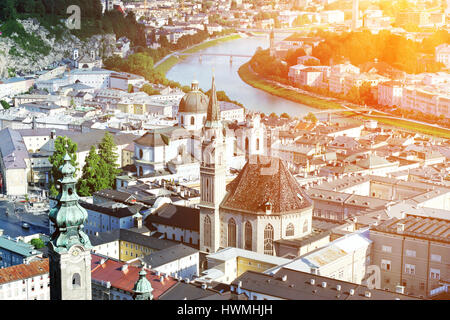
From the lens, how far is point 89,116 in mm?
18672

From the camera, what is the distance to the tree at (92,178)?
42.2ft

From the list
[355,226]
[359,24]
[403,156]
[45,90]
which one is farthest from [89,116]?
[359,24]

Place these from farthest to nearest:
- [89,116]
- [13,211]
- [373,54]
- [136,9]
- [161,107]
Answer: [136,9]
[373,54]
[161,107]
[89,116]
[13,211]

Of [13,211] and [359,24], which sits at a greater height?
[359,24]

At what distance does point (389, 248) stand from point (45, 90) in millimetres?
16825

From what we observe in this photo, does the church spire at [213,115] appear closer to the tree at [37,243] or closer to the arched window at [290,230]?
the arched window at [290,230]

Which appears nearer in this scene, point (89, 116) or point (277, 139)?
point (277, 139)

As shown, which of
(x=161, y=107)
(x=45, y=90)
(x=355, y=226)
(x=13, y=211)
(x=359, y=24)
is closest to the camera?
(x=355, y=226)

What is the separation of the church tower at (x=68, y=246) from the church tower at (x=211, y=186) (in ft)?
13.9

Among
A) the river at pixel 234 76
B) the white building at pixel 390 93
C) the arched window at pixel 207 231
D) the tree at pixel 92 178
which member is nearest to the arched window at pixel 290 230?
the arched window at pixel 207 231

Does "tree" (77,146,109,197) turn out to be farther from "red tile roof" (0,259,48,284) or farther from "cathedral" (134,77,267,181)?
"red tile roof" (0,259,48,284)

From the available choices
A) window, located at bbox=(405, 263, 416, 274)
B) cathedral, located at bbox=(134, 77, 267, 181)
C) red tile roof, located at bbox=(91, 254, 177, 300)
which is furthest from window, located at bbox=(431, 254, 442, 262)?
cathedral, located at bbox=(134, 77, 267, 181)

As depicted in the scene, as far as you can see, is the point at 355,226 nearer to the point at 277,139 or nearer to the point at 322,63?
the point at 277,139

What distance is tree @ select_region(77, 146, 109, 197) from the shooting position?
12859mm
